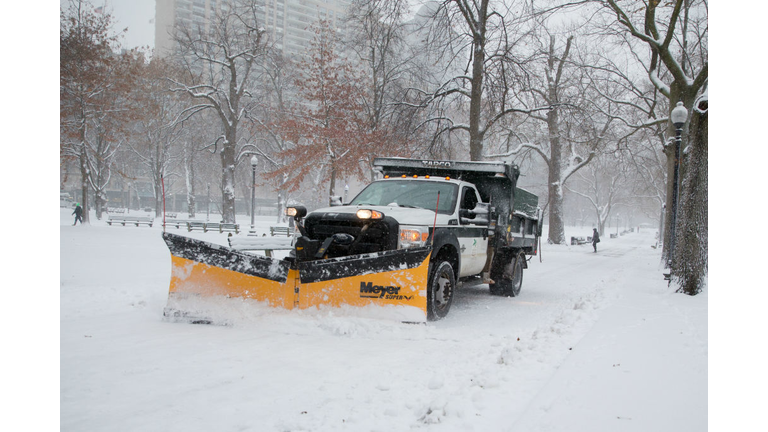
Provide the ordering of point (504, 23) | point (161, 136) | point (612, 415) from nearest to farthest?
point (612, 415), point (504, 23), point (161, 136)

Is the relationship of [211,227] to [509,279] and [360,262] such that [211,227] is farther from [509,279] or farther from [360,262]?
[360,262]

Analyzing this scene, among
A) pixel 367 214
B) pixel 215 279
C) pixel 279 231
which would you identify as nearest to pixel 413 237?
pixel 367 214

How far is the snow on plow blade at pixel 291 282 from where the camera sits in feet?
17.6

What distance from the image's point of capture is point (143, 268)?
10836 mm

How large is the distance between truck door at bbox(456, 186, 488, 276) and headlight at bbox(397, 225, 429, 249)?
822 mm

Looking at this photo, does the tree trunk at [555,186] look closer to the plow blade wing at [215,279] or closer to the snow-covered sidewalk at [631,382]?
the snow-covered sidewalk at [631,382]

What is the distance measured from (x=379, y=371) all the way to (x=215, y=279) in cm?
251

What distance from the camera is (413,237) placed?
5.88 m

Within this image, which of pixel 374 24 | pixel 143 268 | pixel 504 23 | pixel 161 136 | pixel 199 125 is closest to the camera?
pixel 143 268
